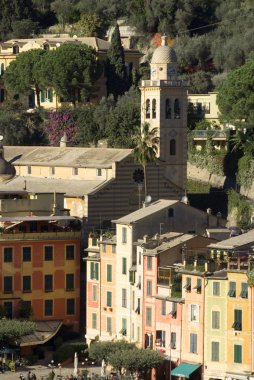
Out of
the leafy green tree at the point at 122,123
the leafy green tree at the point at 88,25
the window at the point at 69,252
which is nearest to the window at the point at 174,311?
the window at the point at 69,252

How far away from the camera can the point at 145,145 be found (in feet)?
393

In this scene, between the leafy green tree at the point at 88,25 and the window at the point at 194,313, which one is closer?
A: the window at the point at 194,313

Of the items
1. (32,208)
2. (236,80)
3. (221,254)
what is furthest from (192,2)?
(221,254)

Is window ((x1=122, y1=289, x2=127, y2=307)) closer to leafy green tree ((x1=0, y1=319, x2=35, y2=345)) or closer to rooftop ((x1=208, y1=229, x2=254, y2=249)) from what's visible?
leafy green tree ((x1=0, y1=319, x2=35, y2=345))

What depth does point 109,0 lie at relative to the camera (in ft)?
536

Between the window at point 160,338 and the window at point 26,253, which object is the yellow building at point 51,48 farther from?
the window at point 160,338

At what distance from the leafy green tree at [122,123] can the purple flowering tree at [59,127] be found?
313 centimetres

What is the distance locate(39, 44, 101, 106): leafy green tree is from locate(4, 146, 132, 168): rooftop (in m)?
14.9

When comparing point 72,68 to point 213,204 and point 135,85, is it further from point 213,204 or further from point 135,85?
point 213,204

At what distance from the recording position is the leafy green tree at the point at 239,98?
129500mm

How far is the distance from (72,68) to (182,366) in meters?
49.6

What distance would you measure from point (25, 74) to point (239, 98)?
2064 cm

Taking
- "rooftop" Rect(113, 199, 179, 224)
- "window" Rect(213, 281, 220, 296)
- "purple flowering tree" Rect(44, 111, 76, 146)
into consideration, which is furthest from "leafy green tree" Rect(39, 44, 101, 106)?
"window" Rect(213, 281, 220, 296)

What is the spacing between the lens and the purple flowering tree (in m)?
140
